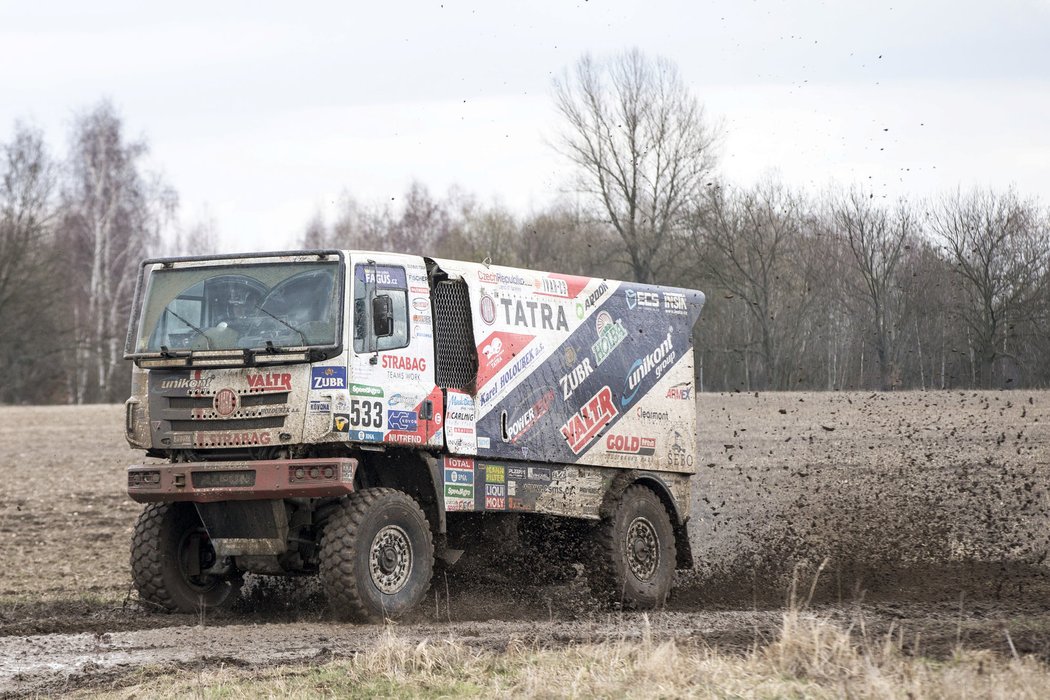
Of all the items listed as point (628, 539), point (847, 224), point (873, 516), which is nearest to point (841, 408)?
point (847, 224)

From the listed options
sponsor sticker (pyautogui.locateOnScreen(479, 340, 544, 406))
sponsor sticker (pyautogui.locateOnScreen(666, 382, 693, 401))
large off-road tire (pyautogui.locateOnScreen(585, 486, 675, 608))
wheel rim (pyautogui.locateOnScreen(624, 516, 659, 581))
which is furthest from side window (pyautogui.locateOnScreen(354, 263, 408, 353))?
sponsor sticker (pyautogui.locateOnScreen(666, 382, 693, 401))

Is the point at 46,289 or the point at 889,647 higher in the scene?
the point at 46,289

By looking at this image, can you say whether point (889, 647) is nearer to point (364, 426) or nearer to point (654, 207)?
point (364, 426)

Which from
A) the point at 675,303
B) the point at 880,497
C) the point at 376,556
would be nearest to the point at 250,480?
the point at 376,556

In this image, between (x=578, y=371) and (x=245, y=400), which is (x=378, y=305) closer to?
(x=245, y=400)

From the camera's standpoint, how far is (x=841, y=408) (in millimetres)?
26781

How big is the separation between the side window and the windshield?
0.19 meters

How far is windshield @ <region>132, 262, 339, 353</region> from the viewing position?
35.4ft

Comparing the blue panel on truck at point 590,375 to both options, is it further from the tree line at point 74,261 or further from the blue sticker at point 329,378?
the tree line at point 74,261

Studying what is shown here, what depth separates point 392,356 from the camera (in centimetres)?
1096

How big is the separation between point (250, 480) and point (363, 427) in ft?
3.18

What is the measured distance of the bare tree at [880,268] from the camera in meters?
21.8

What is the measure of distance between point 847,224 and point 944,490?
27.6ft

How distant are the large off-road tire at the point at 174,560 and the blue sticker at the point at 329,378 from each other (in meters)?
2.04
